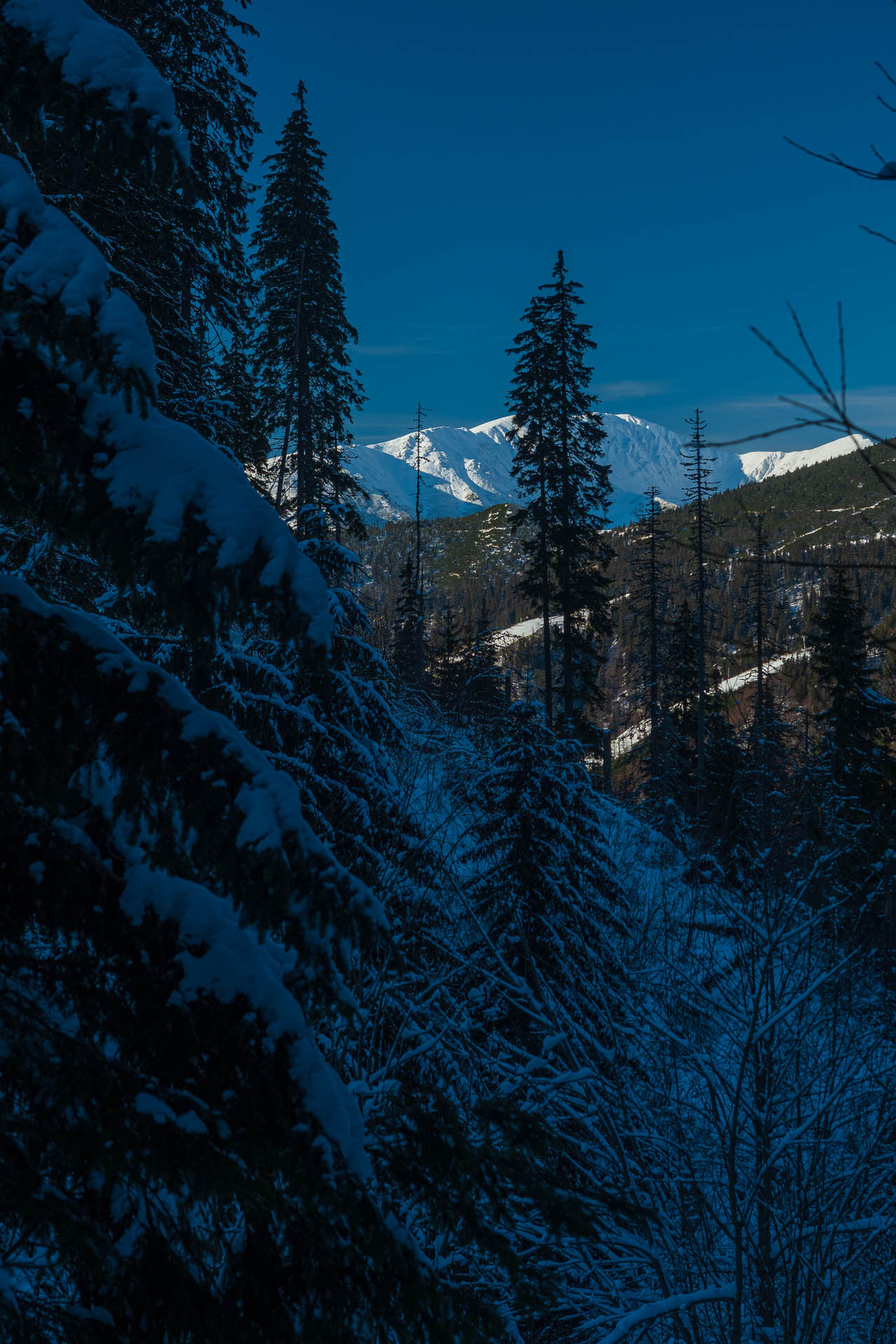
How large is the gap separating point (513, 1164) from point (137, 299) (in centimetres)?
886

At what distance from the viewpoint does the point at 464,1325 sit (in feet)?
6.23

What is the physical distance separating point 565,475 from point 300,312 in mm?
9386

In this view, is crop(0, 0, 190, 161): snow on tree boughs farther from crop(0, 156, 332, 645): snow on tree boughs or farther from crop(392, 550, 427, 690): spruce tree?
crop(392, 550, 427, 690): spruce tree

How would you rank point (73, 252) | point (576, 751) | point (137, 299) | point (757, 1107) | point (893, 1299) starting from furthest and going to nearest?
point (576, 751), point (137, 299), point (893, 1299), point (757, 1107), point (73, 252)

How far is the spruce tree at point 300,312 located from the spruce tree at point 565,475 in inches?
236

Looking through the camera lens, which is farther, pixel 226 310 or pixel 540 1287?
pixel 226 310

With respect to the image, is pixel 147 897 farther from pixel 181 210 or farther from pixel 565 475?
pixel 565 475

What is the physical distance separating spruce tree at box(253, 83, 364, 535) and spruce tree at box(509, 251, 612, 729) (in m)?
5.98

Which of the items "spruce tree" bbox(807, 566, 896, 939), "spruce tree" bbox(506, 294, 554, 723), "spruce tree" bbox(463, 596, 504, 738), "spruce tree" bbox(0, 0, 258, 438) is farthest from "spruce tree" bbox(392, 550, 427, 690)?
"spruce tree" bbox(0, 0, 258, 438)

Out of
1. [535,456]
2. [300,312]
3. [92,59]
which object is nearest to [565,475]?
[535,456]

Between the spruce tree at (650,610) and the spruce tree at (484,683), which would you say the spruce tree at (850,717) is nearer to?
the spruce tree at (484,683)

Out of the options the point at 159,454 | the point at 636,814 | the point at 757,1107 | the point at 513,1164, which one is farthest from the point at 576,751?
the point at 636,814

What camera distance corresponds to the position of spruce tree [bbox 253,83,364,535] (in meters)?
20.3

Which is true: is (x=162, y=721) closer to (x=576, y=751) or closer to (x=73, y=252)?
(x=73, y=252)
